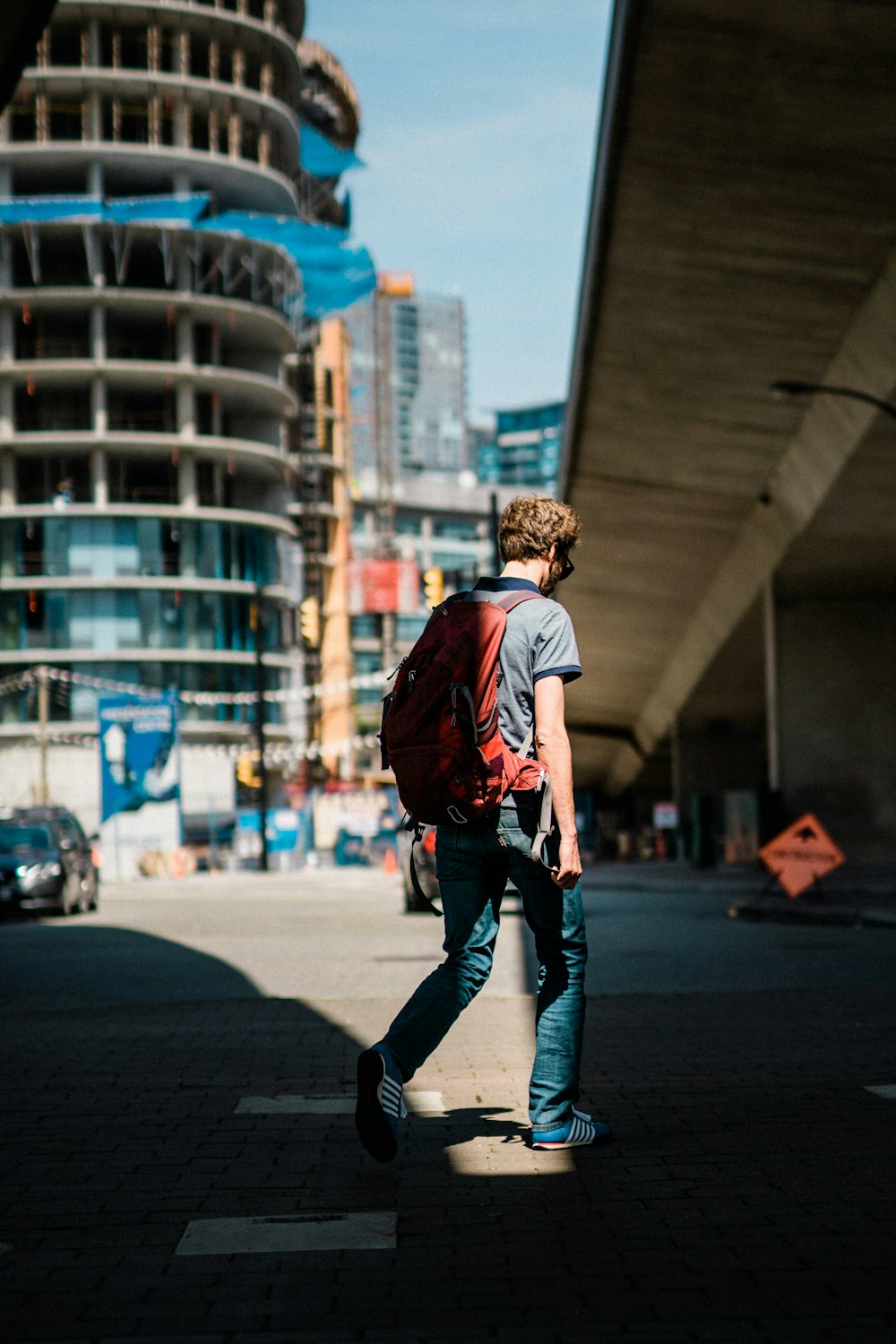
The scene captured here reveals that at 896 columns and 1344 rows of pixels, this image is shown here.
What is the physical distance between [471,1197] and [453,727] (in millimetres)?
1352

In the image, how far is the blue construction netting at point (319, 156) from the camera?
81812mm

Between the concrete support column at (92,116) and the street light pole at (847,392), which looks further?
the concrete support column at (92,116)

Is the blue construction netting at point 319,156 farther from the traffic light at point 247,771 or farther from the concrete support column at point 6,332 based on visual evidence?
the traffic light at point 247,771

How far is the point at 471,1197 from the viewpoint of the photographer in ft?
15.8

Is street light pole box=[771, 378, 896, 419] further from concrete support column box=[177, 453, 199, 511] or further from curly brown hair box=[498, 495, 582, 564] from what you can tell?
concrete support column box=[177, 453, 199, 511]

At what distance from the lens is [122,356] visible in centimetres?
7262

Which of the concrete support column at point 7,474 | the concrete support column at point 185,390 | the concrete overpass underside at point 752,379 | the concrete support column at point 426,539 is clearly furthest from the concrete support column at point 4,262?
the concrete support column at point 426,539

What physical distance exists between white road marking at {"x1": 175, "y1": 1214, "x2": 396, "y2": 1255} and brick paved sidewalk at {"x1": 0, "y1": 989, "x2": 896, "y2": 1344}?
0.04m

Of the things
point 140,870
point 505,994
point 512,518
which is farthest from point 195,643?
point 512,518

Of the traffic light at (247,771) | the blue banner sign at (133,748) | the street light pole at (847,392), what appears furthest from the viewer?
the traffic light at (247,771)

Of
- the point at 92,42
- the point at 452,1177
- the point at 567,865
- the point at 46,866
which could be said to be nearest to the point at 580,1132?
the point at 452,1177

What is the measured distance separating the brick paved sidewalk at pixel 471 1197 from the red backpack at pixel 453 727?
1.11 meters

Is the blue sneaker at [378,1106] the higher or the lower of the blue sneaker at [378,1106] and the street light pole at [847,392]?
the lower

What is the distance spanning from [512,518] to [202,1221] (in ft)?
7.90
